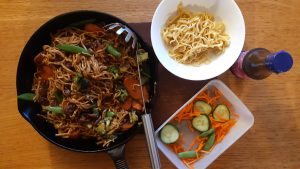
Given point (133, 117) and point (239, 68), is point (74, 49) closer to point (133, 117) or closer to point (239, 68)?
point (133, 117)

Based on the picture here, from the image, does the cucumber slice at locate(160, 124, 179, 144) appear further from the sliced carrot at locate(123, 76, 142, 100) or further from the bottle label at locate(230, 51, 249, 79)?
the bottle label at locate(230, 51, 249, 79)

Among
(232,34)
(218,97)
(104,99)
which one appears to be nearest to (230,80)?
(218,97)

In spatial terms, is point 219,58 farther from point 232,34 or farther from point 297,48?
point 297,48

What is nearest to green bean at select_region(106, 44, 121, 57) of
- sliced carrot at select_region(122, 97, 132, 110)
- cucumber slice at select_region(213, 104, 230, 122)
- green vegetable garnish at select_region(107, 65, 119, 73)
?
green vegetable garnish at select_region(107, 65, 119, 73)

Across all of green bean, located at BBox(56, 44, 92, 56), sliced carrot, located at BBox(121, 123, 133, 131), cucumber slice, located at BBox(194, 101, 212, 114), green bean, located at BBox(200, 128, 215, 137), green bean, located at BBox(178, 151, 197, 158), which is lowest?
green bean, located at BBox(178, 151, 197, 158)

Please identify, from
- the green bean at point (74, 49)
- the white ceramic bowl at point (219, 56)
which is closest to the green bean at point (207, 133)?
the white ceramic bowl at point (219, 56)

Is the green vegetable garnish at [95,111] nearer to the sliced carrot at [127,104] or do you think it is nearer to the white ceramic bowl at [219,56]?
the sliced carrot at [127,104]

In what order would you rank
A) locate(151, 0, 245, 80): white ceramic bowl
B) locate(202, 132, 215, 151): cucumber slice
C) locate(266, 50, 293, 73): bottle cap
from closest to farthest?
locate(266, 50, 293, 73): bottle cap, locate(151, 0, 245, 80): white ceramic bowl, locate(202, 132, 215, 151): cucumber slice
